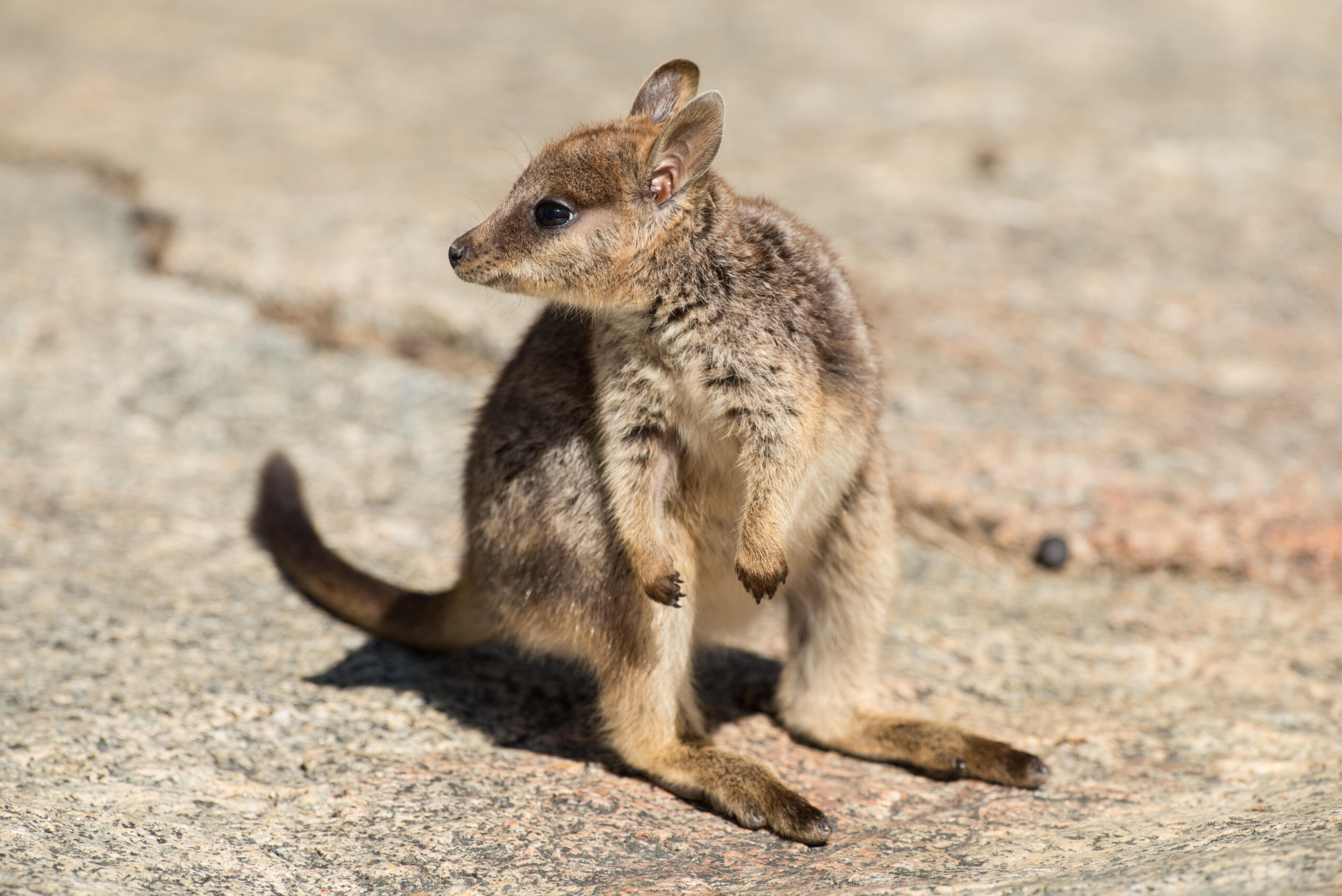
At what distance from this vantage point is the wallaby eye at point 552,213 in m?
3.67

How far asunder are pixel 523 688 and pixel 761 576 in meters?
1.12

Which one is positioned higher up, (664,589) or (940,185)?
(940,185)

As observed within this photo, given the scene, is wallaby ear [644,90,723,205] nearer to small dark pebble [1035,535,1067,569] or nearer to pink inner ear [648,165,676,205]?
pink inner ear [648,165,676,205]

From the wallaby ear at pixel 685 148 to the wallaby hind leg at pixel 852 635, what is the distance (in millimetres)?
1063

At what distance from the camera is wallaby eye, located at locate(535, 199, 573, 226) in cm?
367

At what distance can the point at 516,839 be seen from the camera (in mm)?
3238

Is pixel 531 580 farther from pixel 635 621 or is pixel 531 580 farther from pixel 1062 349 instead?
pixel 1062 349

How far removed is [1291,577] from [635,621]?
2821 mm

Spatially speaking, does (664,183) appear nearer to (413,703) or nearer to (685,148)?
(685,148)

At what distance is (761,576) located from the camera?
3457mm

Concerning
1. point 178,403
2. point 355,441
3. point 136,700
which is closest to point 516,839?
point 136,700

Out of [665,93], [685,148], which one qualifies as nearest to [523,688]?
[685,148]

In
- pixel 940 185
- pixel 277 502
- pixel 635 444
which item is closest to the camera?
pixel 635 444

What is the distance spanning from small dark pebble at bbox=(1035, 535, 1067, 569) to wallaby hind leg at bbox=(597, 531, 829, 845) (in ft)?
6.23
